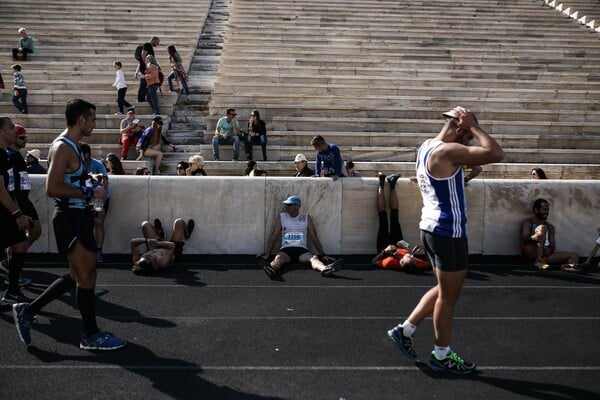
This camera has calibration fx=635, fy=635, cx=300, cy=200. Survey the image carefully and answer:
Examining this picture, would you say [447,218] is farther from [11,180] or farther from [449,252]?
[11,180]

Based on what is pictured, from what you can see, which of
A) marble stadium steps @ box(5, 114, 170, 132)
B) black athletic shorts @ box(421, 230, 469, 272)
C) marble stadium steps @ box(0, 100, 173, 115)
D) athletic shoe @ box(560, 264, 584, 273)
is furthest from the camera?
marble stadium steps @ box(0, 100, 173, 115)

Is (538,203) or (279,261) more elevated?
(538,203)

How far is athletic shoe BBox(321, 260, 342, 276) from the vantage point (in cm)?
796

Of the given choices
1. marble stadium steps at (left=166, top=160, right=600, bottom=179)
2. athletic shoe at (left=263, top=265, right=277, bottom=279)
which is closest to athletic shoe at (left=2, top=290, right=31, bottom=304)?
athletic shoe at (left=263, top=265, right=277, bottom=279)

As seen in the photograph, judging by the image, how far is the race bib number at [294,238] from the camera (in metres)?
8.71

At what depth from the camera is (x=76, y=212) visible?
5.25m

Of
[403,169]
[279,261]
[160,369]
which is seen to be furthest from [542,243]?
[160,369]

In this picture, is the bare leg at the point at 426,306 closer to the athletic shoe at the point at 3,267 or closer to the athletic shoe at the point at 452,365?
the athletic shoe at the point at 452,365

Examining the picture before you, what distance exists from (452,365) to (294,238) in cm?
412

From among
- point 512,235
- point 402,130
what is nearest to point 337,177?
point 512,235

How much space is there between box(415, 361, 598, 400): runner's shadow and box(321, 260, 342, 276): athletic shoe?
304 cm

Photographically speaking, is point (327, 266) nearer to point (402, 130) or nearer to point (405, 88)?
point (402, 130)

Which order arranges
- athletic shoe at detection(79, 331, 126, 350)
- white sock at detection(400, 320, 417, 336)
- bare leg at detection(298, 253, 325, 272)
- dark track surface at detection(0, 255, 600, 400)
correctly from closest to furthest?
dark track surface at detection(0, 255, 600, 400) → white sock at detection(400, 320, 417, 336) → athletic shoe at detection(79, 331, 126, 350) → bare leg at detection(298, 253, 325, 272)

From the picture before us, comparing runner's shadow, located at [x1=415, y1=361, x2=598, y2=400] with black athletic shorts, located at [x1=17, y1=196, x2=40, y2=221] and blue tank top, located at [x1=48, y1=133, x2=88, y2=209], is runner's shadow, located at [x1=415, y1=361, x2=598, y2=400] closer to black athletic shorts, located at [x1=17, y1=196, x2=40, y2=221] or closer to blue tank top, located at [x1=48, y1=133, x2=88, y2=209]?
blue tank top, located at [x1=48, y1=133, x2=88, y2=209]
